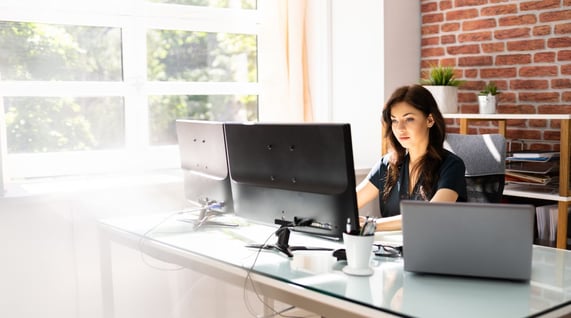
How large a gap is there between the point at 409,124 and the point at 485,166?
331mm

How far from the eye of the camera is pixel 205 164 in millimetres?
2545

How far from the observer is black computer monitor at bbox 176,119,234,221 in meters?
2.44

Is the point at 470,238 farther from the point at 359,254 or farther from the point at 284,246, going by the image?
the point at 284,246

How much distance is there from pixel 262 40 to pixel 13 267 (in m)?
1.91

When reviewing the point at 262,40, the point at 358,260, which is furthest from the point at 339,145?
the point at 262,40

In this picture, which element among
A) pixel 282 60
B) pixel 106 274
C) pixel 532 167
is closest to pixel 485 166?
pixel 532 167

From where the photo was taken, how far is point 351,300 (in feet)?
5.30

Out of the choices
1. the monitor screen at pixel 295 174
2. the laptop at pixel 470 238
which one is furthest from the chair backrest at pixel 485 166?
the laptop at pixel 470 238

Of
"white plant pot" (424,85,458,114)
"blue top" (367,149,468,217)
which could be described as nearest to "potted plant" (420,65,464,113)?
"white plant pot" (424,85,458,114)

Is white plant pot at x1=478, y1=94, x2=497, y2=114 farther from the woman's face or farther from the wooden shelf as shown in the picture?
the woman's face

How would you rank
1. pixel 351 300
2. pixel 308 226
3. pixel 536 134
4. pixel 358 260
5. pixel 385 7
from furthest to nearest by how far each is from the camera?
1. pixel 385 7
2. pixel 536 134
3. pixel 308 226
4. pixel 358 260
5. pixel 351 300

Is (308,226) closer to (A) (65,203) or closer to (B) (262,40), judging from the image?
(A) (65,203)

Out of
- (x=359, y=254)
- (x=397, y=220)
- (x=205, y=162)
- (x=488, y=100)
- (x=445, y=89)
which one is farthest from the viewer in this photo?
(x=445, y=89)

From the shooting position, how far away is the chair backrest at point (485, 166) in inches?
101
